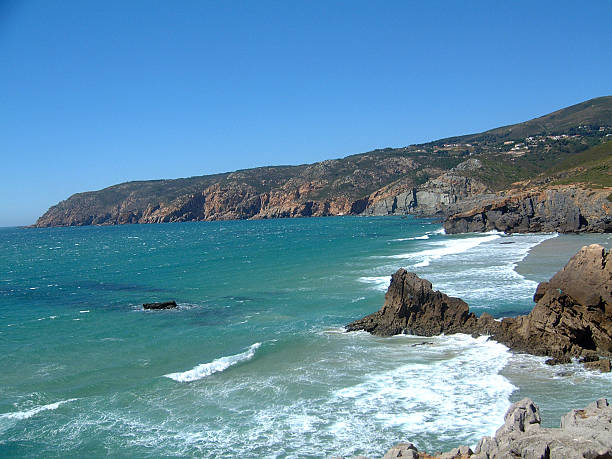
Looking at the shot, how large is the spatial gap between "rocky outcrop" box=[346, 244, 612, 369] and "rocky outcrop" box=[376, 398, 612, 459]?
7.27 metres

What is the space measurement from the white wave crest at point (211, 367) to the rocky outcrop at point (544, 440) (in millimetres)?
9915

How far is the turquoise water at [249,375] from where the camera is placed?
1331 cm

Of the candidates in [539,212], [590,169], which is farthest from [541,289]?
[590,169]

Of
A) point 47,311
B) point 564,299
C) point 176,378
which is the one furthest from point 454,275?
point 47,311

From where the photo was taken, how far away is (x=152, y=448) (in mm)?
13023

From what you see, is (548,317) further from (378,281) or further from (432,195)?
(432,195)

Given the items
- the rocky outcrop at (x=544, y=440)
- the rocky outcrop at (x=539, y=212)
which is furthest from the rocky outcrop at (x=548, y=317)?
the rocky outcrop at (x=539, y=212)

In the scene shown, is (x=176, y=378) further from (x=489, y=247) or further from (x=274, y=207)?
(x=274, y=207)

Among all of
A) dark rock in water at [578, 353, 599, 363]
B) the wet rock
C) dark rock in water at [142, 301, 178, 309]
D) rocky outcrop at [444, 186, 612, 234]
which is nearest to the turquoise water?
dark rock in water at [142, 301, 178, 309]

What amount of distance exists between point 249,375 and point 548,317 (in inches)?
423

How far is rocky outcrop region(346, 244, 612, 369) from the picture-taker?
18.0 m

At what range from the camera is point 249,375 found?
1788 centimetres

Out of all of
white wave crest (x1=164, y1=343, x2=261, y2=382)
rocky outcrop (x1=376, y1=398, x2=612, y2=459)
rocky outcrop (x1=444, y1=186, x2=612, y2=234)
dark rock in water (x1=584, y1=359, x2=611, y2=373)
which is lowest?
dark rock in water (x1=584, y1=359, x2=611, y2=373)

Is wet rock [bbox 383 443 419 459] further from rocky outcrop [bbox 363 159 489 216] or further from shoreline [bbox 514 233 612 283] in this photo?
rocky outcrop [bbox 363 159 489 216]
